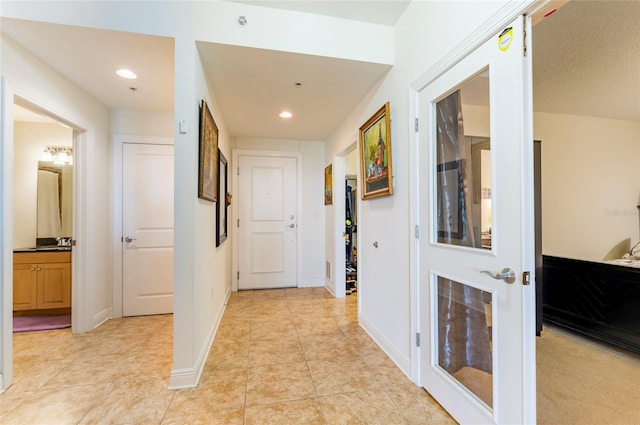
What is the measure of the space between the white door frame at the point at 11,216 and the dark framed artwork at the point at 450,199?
9.18ft

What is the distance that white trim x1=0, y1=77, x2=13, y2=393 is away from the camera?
1.78 metres

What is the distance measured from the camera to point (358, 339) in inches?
99.3

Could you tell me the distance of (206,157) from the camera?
210cm

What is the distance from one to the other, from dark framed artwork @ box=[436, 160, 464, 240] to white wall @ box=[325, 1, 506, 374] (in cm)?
30

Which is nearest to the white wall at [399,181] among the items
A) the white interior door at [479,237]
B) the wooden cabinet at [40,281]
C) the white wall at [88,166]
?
the white interior door at [479,237]

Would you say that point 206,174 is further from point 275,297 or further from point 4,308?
point 275,297

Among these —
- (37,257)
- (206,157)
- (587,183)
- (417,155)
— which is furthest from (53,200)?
(587,183)

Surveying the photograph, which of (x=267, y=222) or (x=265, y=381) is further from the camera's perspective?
(x=267, y=222)

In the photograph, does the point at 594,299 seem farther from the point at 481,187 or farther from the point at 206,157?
the point at 206,157

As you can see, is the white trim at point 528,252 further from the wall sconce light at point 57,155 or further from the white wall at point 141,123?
the wall sconce light at point 57,155

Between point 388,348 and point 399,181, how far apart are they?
4.43 feet

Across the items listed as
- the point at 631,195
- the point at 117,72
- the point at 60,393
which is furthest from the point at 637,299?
the point at 117,72

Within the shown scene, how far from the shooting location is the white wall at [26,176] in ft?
11.3

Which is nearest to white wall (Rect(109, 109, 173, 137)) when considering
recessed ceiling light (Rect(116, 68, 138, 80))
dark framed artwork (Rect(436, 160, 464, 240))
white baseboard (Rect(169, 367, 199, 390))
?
recessed ceiling light (Rect(116, 68, 138, 80))
